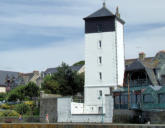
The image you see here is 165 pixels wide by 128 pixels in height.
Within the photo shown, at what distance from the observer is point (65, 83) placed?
55.5 metres

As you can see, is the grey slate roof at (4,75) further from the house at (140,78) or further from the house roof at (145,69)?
the house roof at (145,69)

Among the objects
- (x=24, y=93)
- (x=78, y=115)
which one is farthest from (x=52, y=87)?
(x=78, y=115)

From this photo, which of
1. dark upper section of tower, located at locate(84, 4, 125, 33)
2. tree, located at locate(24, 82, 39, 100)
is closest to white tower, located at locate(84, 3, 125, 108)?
dark upper section of tower, located at locate(84, 4, 125, 33)

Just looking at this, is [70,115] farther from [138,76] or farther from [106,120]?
[138,76]

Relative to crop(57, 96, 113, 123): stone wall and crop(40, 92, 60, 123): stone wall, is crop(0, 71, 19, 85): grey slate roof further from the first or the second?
crop(57, 96, 113, 123): stone wall

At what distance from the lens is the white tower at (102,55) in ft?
151

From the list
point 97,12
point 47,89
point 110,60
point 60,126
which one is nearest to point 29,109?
point 47,89

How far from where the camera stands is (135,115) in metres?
35.6

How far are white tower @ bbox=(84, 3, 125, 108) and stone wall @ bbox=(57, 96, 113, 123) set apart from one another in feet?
21.3

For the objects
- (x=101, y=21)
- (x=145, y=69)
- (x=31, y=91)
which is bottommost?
(x=31, y=91)

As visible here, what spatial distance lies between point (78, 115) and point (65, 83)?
17159 millimetres

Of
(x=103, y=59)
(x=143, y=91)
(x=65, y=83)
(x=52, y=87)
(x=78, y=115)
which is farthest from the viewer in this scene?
(x=65, y=83)

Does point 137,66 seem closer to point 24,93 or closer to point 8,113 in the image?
point 8,113

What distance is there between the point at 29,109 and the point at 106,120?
1468cm
